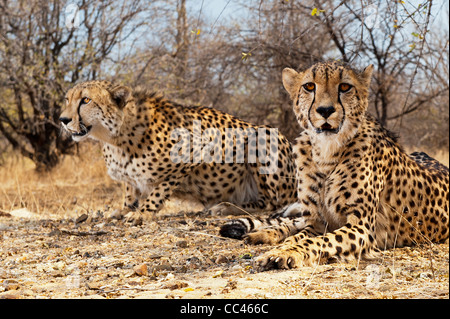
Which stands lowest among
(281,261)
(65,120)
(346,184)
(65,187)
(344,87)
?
(65,187)

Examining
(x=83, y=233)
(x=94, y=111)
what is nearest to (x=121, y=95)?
(x=94, y=111)

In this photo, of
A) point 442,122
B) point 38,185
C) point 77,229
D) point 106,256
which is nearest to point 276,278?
point 106,256

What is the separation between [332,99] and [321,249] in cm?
91

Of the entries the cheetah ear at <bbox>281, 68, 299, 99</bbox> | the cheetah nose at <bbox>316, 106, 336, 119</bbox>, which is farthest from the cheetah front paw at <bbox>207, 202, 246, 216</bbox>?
the cheetah nose at <bbox>316, 106, 336, 119</bbox>

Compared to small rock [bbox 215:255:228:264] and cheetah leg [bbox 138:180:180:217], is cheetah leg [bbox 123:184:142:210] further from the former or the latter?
small rock [bbox 215:255:228:264]

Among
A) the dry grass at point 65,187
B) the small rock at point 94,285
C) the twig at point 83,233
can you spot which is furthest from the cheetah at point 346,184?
the dry grass at point 65,187

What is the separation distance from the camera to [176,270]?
3.00 metres

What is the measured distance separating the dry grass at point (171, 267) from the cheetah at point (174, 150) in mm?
469

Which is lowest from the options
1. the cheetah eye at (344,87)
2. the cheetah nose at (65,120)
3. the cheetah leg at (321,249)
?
the cheetah leg at (321,249)

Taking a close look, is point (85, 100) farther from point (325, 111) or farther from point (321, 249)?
point (321, 249)

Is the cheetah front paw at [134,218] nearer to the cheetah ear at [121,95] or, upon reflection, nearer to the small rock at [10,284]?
the cheetah ear at [121,95]

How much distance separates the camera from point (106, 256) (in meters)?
3.45

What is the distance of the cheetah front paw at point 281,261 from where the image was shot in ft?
9.26
